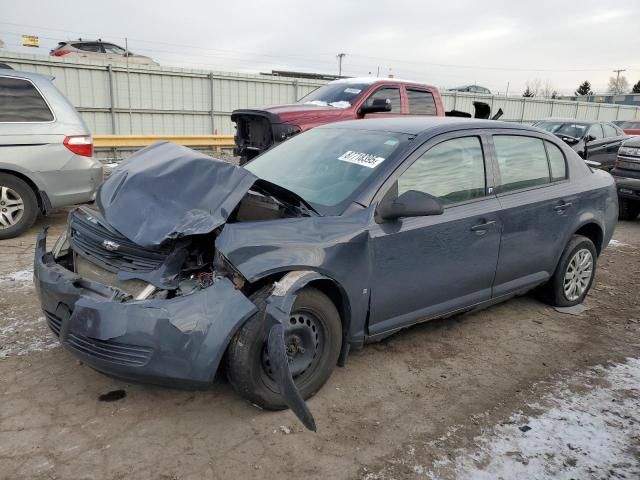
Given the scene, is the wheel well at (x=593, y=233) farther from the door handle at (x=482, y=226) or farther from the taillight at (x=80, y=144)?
the taillight at (x=80, y=144)

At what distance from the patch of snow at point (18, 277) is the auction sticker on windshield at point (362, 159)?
324cm

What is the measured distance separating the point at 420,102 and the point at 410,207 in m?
7.02

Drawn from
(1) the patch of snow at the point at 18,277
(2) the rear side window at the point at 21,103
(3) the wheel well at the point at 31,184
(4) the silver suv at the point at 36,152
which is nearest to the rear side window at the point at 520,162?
(1) the patch of snow at the point at 18,277

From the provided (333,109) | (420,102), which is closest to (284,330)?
(333,109)

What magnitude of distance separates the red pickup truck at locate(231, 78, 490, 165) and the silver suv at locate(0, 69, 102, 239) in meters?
2.68

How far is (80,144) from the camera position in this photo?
6.22 m

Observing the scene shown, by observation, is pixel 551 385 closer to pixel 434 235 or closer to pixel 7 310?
pixel 434 235

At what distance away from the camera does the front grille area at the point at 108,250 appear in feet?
9.45

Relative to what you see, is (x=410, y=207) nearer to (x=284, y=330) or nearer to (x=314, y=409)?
(x=284, y=330)

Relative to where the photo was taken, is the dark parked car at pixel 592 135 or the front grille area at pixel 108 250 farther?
the dark parked car at pixel 592 135

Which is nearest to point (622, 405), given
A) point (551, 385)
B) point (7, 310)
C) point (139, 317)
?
point (551, 385)

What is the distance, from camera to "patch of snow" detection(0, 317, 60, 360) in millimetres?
3491

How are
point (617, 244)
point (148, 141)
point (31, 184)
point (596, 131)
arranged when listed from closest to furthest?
point (31, 184), point (617, 244), point (596, 131), point (148, 141)

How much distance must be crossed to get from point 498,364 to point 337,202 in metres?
1.68
